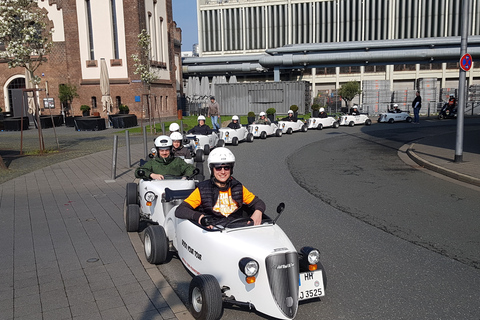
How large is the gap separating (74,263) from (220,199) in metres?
2.26

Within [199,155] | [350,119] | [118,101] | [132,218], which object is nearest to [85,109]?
[118,101]

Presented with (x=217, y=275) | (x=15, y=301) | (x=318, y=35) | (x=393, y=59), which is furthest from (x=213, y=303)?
(x=318, y=35)

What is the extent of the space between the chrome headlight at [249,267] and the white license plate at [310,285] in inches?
20.2

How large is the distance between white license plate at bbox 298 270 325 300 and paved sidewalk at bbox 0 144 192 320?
1.17 m

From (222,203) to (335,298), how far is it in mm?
1603

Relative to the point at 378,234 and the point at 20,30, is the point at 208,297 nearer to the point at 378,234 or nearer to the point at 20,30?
the point at 378,234

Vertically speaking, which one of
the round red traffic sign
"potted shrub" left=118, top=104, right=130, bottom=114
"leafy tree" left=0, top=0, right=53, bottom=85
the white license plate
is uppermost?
"leafy tree" left=0, top=0, right=53, bottom=85

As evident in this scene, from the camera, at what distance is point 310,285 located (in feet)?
13.7

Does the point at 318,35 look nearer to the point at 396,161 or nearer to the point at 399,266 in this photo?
the point at 396,161

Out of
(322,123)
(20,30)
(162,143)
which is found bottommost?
(322,123)

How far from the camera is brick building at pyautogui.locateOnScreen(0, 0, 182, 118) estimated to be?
36.1m

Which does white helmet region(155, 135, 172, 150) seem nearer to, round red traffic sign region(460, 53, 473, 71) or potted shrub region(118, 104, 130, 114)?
round red traffic sign region(460, 53, 473, 71)

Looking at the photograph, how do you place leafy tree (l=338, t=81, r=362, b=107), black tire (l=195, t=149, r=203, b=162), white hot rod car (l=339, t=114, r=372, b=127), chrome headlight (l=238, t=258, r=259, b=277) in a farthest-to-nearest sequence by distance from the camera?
leafy tree (l=338, t=81, r=362, b=107) → white hot rod car (l=339, t=114, r=372, b=127) → black tire (l=195, t=149, r=203, b=162) → chrome headlight (l=238, t=258, r=259, b=277)

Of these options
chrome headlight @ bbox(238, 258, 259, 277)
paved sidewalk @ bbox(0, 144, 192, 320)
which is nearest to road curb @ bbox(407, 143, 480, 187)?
paved sidewalk @ bbox(0, 144, 192, 320)
